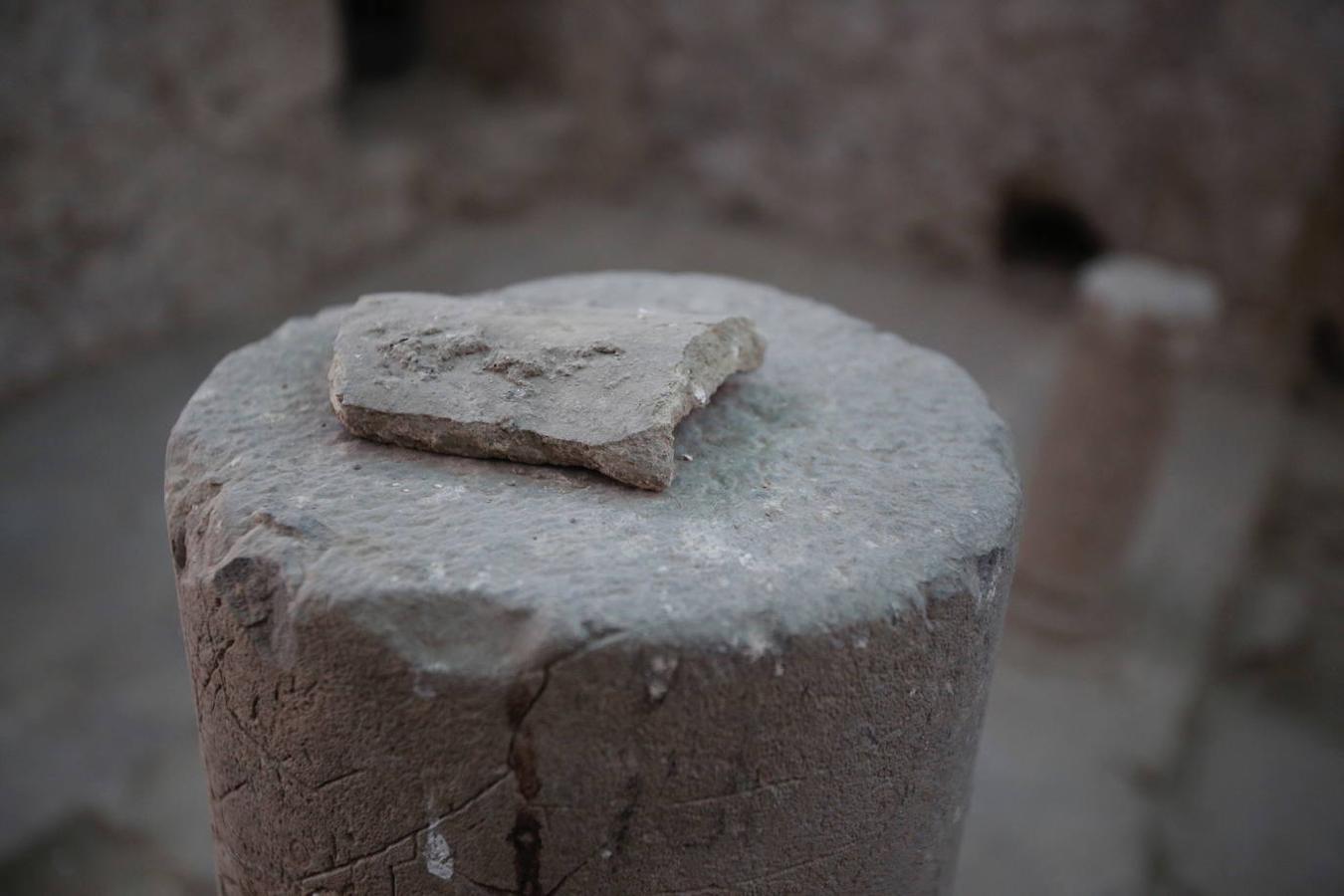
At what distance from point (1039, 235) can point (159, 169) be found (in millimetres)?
4164

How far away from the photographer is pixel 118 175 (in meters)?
4.77

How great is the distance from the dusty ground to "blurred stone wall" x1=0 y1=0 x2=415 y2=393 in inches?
8.3

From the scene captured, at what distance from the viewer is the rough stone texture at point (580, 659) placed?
4.33 feet

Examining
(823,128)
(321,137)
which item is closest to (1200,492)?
(823,128)

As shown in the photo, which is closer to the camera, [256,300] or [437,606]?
[437,606]

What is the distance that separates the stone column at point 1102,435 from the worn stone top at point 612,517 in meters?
2.44

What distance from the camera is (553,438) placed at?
1557mm

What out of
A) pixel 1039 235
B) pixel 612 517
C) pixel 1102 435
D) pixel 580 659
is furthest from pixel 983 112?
pixel 580 659

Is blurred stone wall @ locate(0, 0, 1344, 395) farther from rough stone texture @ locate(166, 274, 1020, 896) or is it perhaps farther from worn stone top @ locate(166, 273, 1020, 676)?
rough stone texture @ locate(166, 274, 1020, 896)

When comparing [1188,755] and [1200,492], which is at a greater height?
[1200,492]

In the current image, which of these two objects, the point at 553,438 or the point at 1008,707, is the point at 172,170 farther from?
the point at 553,438

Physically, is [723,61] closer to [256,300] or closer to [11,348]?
[256,300]

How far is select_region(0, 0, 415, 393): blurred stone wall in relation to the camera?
4.45 m

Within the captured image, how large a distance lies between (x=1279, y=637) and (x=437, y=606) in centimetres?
387
